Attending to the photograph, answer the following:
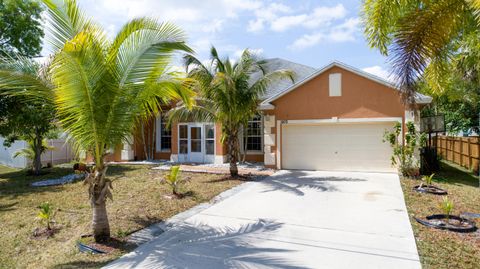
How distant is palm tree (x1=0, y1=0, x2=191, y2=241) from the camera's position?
5.36 metres

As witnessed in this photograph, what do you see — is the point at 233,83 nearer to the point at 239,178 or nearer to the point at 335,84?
the point at 239,178

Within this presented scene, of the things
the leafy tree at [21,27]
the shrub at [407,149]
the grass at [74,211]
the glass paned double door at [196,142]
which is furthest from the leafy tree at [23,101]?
the shrub at [407,149]

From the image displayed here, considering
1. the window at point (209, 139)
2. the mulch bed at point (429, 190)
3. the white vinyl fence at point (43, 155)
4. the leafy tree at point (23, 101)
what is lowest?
the mulch bed at point (429, 190)

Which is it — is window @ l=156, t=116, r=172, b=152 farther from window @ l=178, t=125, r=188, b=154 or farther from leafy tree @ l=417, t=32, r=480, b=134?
leafy tree @ l=417, t=32, r=480, b=134

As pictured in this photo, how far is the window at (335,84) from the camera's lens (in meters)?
13.9

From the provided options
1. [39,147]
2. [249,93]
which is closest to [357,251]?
[249,93]

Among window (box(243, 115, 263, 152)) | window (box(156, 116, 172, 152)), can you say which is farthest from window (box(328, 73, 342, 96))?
window (box(156, 116, 172, 152))

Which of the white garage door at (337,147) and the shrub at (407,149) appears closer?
the shrub at (407,149)

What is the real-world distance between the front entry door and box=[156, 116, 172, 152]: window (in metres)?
2.23

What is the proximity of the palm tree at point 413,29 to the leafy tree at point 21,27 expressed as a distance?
17.8 m

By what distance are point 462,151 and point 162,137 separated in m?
17.7

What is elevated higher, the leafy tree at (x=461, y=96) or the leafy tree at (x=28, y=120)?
the leafy tree at (x=461, y=96)

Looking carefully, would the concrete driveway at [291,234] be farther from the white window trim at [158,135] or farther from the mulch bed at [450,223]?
the white window trim at [158,135]

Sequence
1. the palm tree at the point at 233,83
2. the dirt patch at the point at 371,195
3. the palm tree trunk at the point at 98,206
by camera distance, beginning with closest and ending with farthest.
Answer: the palm tree trunk at the point at 98,206 < the dirt patch at the point at 371,195 < the palm tree at the point at 233,83
